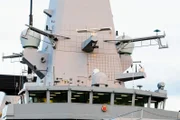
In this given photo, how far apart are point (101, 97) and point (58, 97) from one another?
175 centimetres

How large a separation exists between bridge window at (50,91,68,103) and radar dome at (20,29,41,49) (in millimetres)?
4359

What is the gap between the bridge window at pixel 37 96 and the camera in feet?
58.4

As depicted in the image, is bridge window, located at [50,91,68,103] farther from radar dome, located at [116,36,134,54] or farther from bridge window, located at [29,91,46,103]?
radar dome, located at [116,36,134,54]

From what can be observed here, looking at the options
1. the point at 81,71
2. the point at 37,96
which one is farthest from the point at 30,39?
the point at 37,96

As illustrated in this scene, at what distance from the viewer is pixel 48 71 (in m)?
21.0

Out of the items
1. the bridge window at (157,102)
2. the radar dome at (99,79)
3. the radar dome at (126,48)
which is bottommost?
the bridge window at (157,102)

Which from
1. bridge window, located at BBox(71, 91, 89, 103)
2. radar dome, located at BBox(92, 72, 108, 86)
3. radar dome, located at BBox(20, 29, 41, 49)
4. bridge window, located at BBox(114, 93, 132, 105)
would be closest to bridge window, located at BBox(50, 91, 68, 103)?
bridge window, located at BBox(71, 91, 89, 103)

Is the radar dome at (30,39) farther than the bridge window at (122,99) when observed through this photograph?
Yes

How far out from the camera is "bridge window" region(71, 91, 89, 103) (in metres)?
17.5

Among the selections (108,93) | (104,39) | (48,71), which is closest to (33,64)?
(48,71)

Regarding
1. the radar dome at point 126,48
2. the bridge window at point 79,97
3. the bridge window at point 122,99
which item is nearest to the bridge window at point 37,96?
the bridge window at point 79,97

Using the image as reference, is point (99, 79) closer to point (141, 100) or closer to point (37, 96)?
point (141, 100)

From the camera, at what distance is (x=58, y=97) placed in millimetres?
17703

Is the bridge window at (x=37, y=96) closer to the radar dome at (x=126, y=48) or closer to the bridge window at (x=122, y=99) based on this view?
the bridge window at (x=122, y=99)
